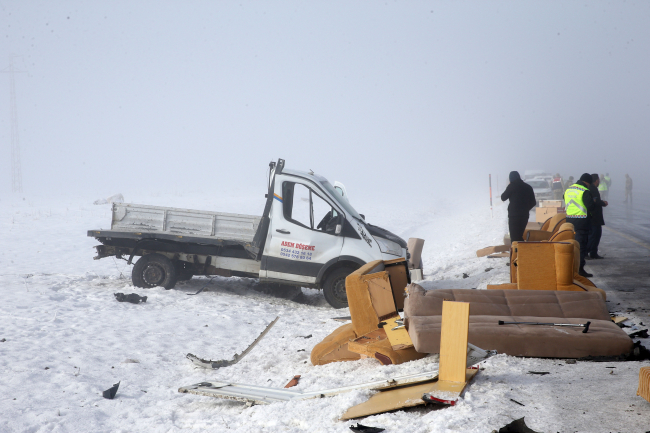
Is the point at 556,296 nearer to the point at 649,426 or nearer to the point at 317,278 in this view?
the point at 649,426

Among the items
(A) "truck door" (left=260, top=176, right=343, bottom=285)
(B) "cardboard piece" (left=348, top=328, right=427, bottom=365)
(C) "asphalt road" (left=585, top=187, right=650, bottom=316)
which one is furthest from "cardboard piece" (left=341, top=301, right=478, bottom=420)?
(A) "truck door" (left=260, top=176, right=343, bottom=285)

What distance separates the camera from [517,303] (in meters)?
5.96

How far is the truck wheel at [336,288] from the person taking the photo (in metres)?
9.27

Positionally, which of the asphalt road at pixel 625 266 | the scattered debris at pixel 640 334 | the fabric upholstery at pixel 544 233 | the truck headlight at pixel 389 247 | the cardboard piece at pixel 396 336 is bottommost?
the asphalt road at pixel 625 266

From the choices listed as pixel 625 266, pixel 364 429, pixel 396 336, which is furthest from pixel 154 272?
pixel 625 266

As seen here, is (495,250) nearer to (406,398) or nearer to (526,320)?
(526,320)

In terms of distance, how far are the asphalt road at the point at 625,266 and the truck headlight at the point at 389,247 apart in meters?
3.42

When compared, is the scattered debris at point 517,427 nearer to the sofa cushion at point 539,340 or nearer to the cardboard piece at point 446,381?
the cardboard piece at point 446,381

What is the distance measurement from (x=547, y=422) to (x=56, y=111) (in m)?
A: 126

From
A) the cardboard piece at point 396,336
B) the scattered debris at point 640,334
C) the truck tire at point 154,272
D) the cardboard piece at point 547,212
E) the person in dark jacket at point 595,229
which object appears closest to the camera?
the cardboard piece at point 396,336

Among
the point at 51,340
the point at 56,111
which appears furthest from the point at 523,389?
the point at 56,111

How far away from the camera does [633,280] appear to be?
30.1 feet

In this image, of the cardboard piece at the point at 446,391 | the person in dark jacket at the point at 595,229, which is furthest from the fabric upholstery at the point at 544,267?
the person in dark jacket at the point at 595,229

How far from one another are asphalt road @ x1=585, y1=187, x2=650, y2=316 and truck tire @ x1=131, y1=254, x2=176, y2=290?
748cm
